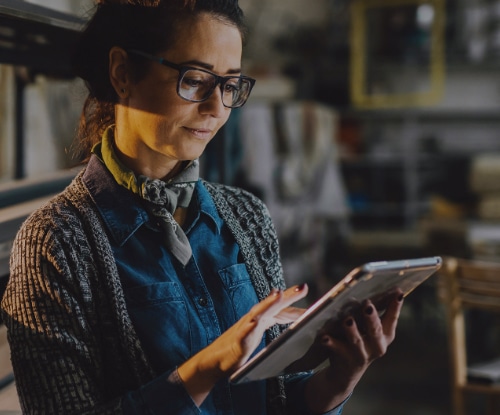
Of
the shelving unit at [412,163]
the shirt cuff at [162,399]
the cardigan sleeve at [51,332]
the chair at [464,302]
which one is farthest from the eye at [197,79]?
the shelving unit at [412,163]

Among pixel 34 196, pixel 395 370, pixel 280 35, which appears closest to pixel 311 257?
pixel 395 370

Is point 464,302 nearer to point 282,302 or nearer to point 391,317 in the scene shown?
point 391,317

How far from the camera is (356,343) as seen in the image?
0.93 metres

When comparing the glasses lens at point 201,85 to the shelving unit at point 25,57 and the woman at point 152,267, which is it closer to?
the woman at point 152,267

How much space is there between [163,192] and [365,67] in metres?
6.01

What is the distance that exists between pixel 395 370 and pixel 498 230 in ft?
3.13

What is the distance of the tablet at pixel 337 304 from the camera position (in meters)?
0.84

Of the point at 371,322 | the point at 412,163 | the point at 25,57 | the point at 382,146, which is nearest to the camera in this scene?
the point at 371,322

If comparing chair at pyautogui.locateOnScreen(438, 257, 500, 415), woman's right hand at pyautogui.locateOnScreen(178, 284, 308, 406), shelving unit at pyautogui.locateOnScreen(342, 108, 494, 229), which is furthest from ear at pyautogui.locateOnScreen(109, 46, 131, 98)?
shelving unit at pyautogui.locateOnScreen(342, 108, 494, 229)

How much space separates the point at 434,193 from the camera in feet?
22.4

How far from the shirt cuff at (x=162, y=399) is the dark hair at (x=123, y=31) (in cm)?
39

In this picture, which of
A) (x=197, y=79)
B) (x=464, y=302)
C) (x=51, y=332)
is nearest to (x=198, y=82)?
(x=197, y=79)

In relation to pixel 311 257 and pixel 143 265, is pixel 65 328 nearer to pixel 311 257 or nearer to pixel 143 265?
pixel 143 265

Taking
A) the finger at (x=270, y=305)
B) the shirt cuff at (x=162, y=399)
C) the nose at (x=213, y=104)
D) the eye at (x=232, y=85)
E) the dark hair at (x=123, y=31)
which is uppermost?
the dark hair at (x=123, y=31)
